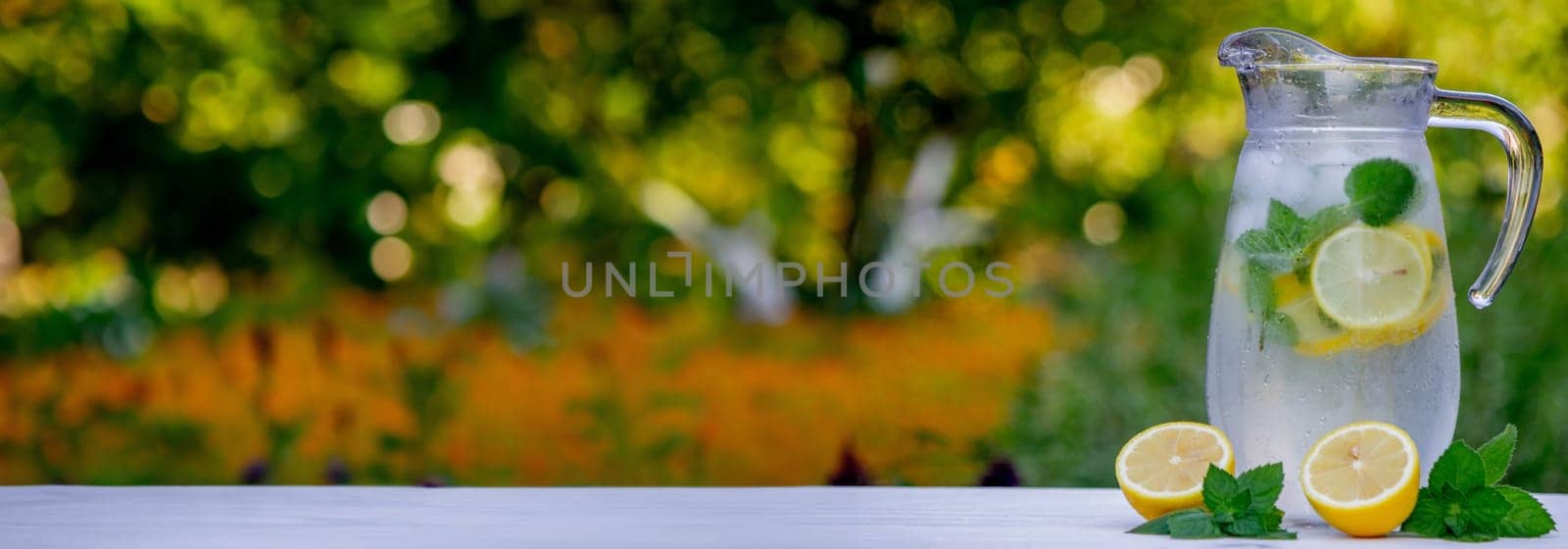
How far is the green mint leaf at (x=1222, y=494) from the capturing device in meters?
0.96

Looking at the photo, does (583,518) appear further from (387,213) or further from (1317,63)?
(387,213)

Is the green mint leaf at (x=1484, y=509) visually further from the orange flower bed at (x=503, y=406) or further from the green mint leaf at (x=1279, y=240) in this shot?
the orange flower bed at (x=503, y=406)

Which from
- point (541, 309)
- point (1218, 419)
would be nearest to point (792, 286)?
point (541, 309)

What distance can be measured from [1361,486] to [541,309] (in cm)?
446

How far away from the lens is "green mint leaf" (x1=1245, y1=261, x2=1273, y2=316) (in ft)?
3.51

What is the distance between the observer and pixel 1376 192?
1.06m

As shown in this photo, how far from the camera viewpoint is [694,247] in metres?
6.32

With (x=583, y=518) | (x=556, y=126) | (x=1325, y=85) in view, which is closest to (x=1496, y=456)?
(x=1325, y=85)

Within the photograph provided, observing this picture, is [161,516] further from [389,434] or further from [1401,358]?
[389,434]

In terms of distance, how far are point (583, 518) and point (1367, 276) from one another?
52 centimetres

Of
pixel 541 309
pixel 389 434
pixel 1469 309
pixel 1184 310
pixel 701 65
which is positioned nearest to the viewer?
pixel 1469 309

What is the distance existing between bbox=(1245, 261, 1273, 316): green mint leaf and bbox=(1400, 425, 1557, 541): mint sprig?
145 millimetres

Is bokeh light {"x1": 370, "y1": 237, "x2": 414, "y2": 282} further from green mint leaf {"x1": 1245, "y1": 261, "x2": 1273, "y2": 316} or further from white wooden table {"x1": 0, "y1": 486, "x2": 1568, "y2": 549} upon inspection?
green mint leaf {"x1": 1245, "y1": 261, "x2": 1273, "y2": 316}

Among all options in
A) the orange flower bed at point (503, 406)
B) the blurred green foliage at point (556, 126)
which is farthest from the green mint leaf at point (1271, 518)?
the blurred green foliage at point (556, 126)
